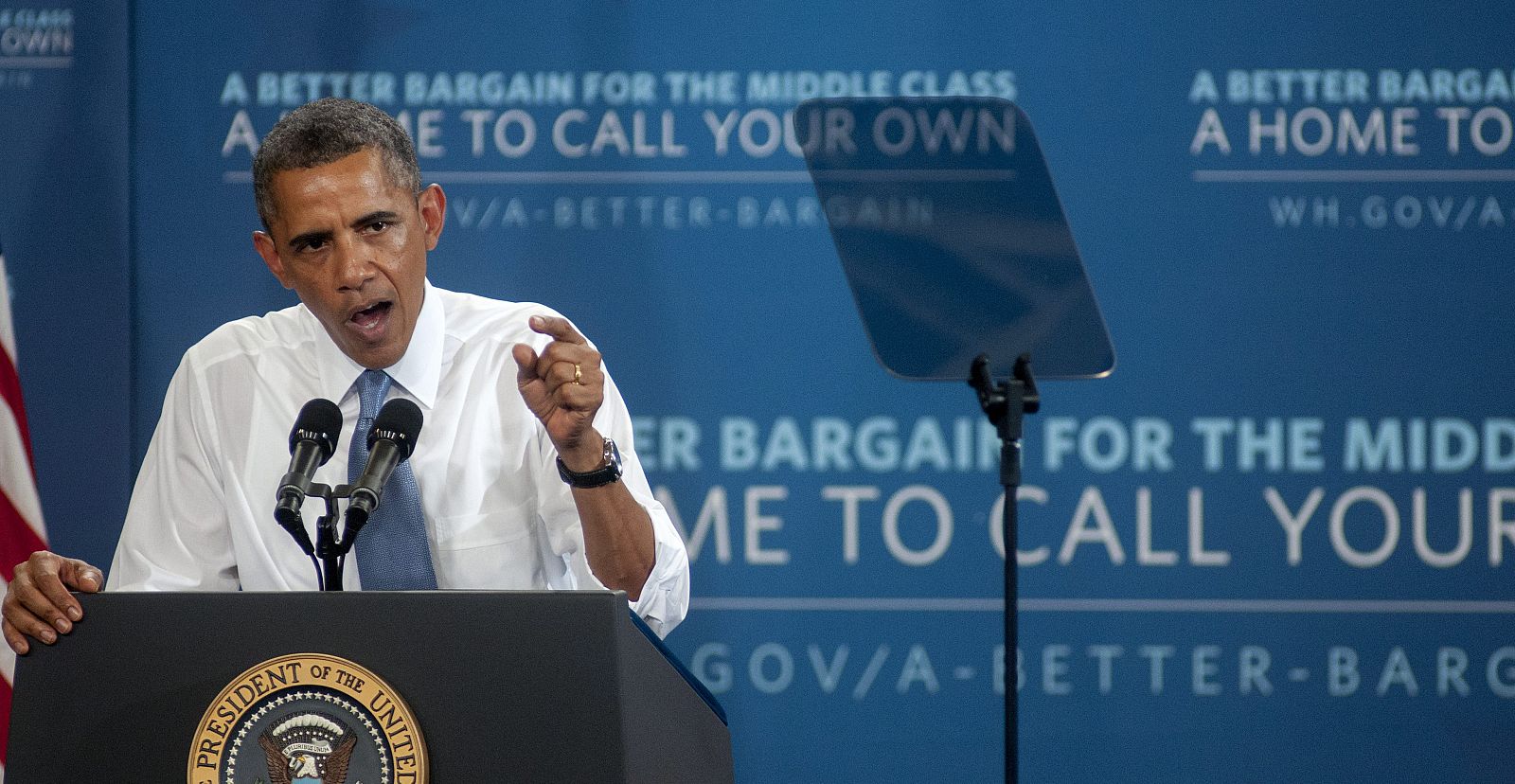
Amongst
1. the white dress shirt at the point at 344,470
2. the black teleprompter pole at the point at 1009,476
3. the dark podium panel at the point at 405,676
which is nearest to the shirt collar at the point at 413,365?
the white dress shirt at the point at 344,470

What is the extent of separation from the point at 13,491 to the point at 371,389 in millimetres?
1297

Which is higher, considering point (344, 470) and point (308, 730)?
point (344, 470)

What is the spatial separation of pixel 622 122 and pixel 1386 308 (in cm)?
151

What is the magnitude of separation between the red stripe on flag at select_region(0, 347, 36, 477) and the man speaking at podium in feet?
3.34

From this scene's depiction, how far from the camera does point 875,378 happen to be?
2.75m

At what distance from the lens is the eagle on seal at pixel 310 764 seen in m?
1.07

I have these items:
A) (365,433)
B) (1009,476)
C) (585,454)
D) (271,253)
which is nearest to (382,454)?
(585,454)

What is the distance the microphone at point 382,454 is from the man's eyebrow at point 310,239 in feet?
1.47

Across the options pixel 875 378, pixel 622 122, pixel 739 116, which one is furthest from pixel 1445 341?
pixel 622 122

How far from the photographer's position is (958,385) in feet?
9.07

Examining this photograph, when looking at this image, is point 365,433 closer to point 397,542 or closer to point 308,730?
point 397,542

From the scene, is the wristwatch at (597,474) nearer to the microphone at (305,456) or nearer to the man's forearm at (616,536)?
the man's forearm at (616,536)

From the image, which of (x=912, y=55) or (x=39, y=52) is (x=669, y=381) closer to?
(x=912, y=55)

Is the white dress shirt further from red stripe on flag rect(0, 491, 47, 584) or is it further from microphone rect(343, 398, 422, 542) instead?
red stripe on flag rect(0, 491, 47, 584)
